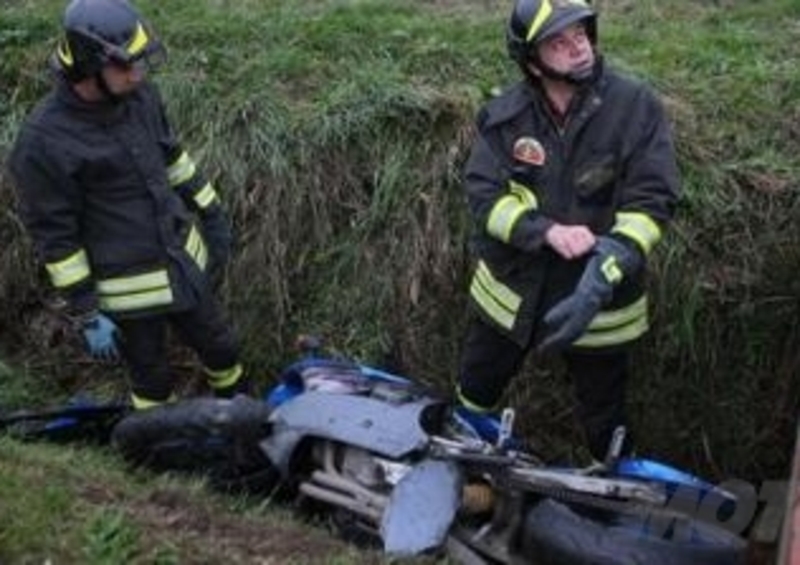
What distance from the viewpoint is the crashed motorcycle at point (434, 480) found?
14.7ft

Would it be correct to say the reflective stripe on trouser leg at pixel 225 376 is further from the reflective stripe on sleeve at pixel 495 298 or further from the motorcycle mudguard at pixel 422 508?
the motorcycle mudguard at pixel 422 508

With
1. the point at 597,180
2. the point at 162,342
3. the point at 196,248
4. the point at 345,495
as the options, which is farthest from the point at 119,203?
the point at 597,180

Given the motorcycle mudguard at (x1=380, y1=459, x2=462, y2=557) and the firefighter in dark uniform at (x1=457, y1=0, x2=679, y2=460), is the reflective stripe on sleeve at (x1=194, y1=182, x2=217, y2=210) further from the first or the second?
the motorcycle mudguard at (x1=380, y1=459, x2=462, y2=557)

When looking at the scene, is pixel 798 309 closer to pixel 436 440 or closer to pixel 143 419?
pixel 436 440

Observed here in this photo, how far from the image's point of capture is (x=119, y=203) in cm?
519

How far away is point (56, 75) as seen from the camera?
5047 mm

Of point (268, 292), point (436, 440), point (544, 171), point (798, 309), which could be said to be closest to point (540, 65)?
point (544, 171)

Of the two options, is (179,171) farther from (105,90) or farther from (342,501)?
(342,501)

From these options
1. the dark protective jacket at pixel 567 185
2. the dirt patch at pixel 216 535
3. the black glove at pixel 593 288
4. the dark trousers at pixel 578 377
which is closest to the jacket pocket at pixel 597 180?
the dark protective jacket at pixel 567 185

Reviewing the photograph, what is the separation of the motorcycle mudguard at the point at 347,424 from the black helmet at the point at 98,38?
4.36ft

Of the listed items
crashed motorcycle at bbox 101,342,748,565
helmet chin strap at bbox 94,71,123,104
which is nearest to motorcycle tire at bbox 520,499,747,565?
crashed motorcycle at bbox 101,342,748,565

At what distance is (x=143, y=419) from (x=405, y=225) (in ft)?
4.81

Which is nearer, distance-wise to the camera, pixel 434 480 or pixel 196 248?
pixel 434 480

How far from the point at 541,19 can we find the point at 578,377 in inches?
51.9
